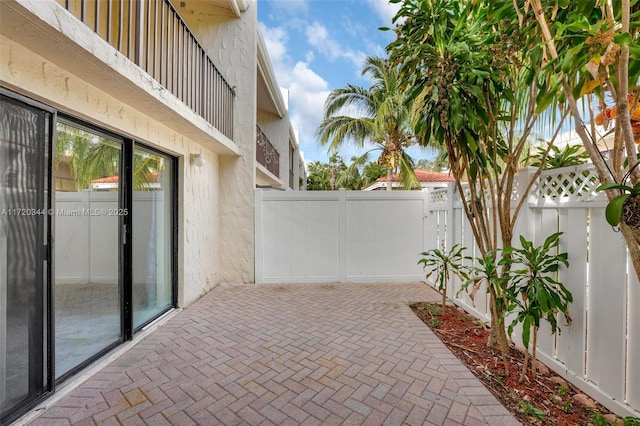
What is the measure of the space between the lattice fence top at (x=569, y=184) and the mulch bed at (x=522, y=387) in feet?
5.48

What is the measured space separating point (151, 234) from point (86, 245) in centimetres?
104

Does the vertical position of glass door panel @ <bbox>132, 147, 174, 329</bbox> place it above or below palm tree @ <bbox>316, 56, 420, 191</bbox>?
below

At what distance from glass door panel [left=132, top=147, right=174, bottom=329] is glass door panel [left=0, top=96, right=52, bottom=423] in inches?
49.2

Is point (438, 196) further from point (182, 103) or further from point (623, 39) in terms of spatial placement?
point (182, 103)

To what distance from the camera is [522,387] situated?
2.57 m

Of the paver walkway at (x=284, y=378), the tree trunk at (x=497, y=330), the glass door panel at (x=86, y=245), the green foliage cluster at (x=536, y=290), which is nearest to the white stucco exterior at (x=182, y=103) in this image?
the glass door panel at (x=86, y=245)

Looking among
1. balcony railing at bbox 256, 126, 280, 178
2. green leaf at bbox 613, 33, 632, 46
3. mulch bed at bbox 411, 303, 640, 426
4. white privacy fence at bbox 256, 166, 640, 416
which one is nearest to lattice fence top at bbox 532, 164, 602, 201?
white privacy fence at bbox 256, 166, 640, 416

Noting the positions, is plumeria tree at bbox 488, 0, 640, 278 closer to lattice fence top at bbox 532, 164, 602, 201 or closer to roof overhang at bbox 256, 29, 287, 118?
lattice fence top at bbox 532, 164, 602, 201

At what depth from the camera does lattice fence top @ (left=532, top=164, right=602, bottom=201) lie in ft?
7.95

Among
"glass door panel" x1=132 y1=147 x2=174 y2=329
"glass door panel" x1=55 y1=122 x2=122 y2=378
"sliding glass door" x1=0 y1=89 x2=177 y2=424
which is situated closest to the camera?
"sliding glass door" x1=0 y1=89 x2=177 y2=424

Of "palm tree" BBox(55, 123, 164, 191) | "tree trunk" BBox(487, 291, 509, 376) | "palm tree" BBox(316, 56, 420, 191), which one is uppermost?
"palm tree" BBox(316, 56, 420, 191)

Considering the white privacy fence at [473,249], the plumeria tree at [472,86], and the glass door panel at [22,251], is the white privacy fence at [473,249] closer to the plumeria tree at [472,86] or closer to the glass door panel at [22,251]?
the plumeria tree at [472,86]

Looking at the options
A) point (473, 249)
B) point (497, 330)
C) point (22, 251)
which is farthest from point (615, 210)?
point (22, 251)

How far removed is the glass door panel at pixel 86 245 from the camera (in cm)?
270
